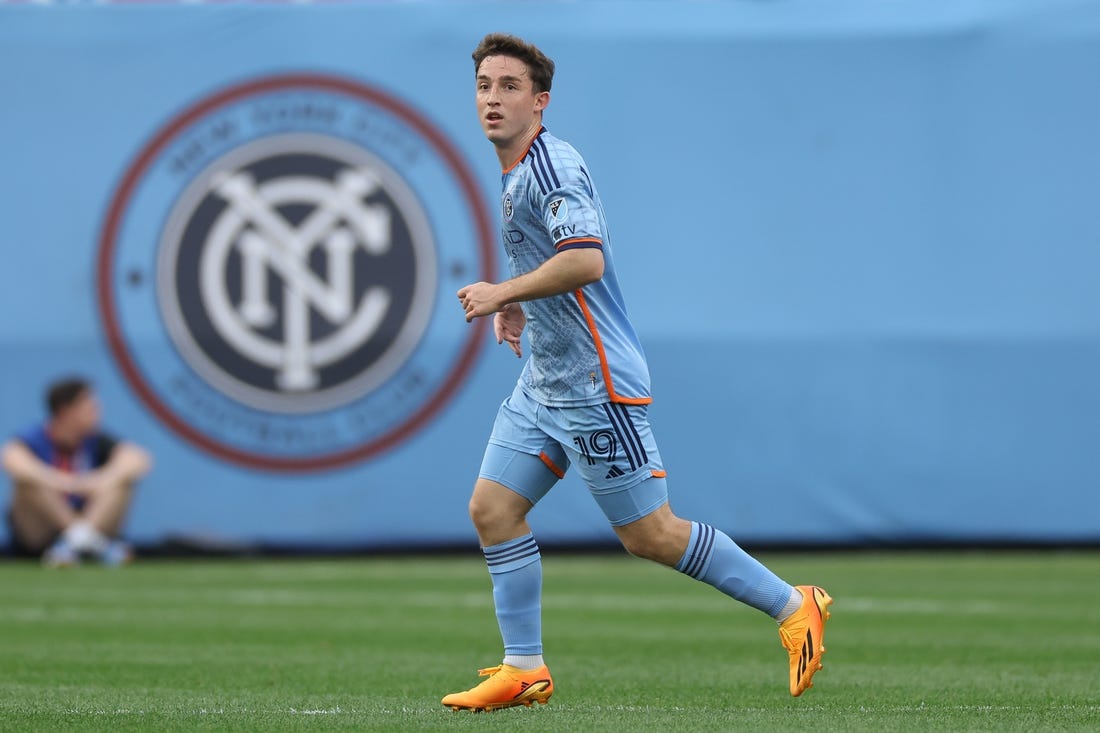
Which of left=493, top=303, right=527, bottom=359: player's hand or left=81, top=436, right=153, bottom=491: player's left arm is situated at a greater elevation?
left=493, top=303, right=527, bottom=359: player's hand

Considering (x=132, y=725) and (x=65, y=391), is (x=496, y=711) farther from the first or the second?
(x=65, y=391)

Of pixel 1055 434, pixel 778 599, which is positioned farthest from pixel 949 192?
pixel 778 599

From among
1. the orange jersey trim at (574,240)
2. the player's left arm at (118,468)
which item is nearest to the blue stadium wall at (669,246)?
the player's left arm at (118,468)

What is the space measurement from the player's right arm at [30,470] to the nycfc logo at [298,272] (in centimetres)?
141

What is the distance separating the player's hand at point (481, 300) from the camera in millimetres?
5730

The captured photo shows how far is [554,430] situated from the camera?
6043mm

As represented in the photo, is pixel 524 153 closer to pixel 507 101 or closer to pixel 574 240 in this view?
pixel 507 101

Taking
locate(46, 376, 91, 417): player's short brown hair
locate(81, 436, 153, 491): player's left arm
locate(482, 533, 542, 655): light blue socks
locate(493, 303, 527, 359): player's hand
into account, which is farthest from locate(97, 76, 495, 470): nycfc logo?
locate(482, 533, 542, 655): light blue socks

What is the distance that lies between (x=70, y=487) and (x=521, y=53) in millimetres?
9204

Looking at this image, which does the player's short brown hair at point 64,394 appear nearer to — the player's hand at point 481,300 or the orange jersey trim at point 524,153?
the orange jersey trim at point 524,153

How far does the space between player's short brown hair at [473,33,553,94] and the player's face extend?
0.06 feet

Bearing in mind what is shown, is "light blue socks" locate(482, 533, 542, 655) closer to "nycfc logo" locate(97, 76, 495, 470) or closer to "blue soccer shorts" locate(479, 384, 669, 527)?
"blue soccer shorts" locate(479, 384, 669, 527)

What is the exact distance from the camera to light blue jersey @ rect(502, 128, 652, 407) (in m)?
5.89

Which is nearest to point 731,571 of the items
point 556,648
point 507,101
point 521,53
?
point 507,101
